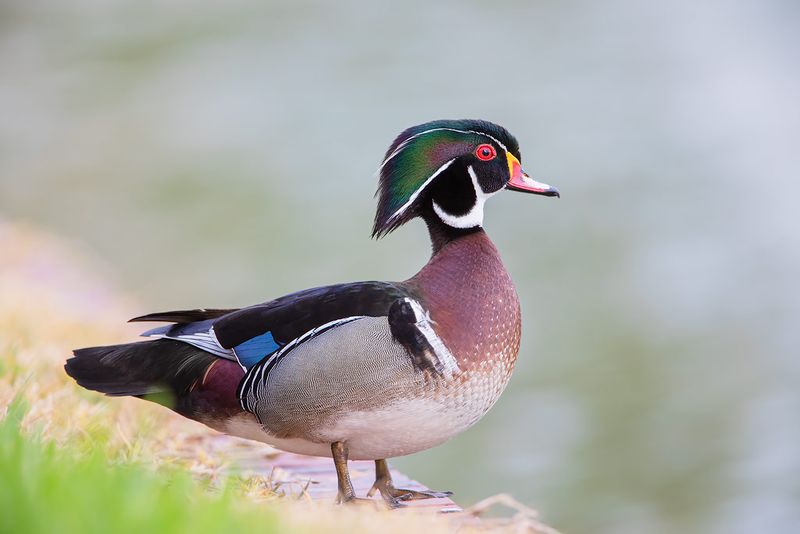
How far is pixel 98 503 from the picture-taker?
5.85ft

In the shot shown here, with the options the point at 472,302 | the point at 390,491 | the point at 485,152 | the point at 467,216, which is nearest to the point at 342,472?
the point at 390,491

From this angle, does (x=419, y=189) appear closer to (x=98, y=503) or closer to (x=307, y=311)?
(x=307, y=311)

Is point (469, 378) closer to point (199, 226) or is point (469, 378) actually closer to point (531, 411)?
point (531, 411)

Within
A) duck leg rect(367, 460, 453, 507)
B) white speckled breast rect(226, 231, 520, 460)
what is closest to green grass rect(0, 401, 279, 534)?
white speckled breast rect(226, 231, 520, 460)

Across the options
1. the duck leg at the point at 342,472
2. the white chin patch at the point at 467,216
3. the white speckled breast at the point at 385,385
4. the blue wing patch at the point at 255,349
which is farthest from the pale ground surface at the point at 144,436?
the white chin patch at the point at 467,216

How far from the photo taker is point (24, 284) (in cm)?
560

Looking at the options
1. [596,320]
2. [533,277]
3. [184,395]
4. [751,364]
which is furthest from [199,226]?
[184,395]

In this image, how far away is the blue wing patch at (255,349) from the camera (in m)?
3.09

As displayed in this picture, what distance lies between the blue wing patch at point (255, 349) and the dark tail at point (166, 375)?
3cm

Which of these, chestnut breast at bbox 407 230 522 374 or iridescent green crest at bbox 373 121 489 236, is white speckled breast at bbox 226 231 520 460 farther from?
iridescent green crest at bbox 373 121 489 236

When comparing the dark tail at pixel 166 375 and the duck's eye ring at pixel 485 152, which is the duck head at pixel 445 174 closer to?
the duck's eye ring at pixel 485 152

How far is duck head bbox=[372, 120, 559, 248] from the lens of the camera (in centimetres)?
326

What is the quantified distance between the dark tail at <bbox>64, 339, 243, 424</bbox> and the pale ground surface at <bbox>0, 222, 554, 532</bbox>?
125 millimetres

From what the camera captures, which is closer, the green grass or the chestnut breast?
the green grass
